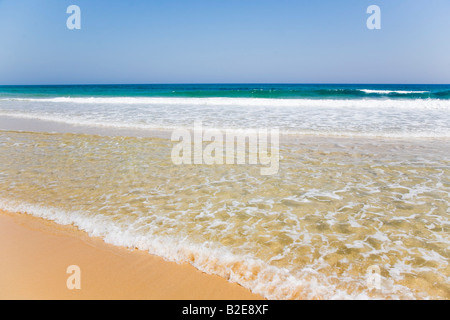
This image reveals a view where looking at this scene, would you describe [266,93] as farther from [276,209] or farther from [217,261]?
[217,261]

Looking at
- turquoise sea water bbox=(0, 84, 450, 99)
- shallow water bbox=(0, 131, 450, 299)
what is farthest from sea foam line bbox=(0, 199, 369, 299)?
turquoise sea water bbox=(0, 84, 450, 99)

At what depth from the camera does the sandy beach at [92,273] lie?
9.35 ft

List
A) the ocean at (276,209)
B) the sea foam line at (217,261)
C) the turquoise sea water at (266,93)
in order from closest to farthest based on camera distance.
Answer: the sea foam line at (217,261) < the ocean at (276,209) < the turquoise sea water at (266,93)

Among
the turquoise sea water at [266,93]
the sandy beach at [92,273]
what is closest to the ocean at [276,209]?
the sandy beach at [92,273]

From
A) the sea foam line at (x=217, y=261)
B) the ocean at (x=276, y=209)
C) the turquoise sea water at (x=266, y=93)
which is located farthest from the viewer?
the turquoise sea water at (x=266, y=93)

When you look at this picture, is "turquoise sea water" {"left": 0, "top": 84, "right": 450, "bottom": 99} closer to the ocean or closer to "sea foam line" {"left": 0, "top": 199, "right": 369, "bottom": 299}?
the ocean

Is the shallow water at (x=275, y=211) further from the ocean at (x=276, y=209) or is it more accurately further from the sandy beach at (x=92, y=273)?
the sandy beach at (x=92, y=273)

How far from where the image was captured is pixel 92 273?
3.14 m

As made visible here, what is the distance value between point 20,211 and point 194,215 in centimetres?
280

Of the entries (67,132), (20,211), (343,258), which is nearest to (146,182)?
(20,211)

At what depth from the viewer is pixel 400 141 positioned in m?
9.79

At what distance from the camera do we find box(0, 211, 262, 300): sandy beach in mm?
2850
